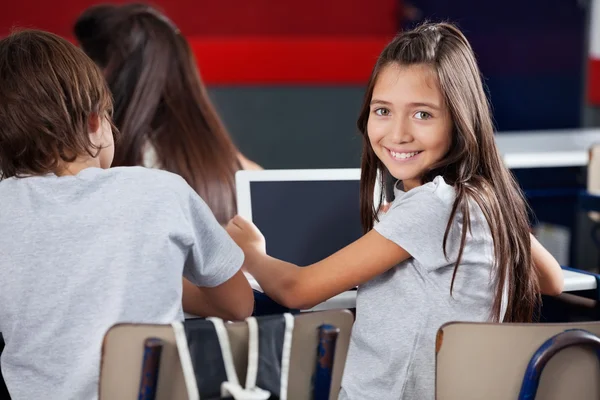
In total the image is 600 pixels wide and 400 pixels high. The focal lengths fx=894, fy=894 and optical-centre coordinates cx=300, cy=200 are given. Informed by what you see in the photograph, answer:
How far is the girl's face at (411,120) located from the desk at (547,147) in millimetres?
2741

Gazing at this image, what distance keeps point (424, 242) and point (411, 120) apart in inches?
10.9

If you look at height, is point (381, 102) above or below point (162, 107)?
above

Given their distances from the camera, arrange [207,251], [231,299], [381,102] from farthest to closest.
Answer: [381,102] < [231,299] < [207,251]

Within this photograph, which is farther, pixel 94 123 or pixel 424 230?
pixel 424 230

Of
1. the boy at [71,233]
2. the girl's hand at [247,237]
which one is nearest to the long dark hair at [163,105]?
the girl's hand at [247,237]

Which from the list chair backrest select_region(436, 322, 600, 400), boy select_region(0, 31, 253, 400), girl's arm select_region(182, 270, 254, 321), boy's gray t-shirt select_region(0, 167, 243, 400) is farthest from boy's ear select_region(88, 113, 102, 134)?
chair backrest select_region(436, 322, 600, 400)

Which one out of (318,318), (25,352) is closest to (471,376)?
(318,318)

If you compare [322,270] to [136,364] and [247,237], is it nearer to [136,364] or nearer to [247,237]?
[247,237]

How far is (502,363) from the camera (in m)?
1.32

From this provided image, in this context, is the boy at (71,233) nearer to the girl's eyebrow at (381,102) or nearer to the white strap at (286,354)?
the white strap at (286,354)

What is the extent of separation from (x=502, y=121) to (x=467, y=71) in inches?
156

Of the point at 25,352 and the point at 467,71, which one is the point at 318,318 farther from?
the point at 467,71

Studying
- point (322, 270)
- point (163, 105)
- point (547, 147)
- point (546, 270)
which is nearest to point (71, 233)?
point (322, 270)

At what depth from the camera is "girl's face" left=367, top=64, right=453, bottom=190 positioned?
175cm
